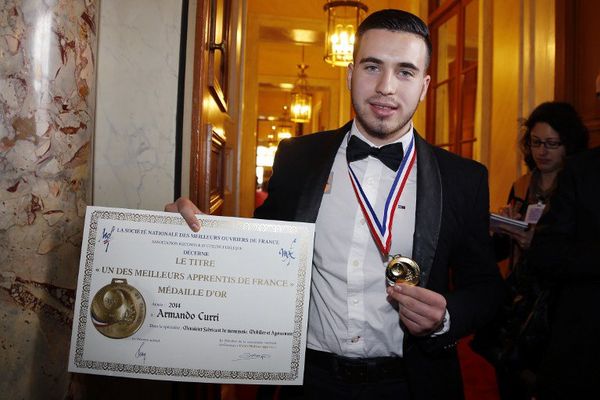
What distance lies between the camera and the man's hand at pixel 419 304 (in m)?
1.33

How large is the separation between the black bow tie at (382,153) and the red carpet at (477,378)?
9.79 ft

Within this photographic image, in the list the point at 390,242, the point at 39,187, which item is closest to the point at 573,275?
the point at 390,242

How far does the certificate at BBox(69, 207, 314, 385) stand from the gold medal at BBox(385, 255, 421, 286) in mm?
242

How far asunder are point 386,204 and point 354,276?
0.86ft

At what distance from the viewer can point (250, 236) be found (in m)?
1.43

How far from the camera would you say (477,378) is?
14.0ft

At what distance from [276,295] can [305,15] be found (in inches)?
312

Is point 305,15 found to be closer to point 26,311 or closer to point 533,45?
point 533,45

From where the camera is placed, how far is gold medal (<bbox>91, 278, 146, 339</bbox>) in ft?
4.50

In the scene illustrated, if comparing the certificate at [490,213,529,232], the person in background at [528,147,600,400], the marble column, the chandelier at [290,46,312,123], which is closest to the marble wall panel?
the marble column

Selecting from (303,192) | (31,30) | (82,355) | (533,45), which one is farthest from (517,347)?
(533,45)
